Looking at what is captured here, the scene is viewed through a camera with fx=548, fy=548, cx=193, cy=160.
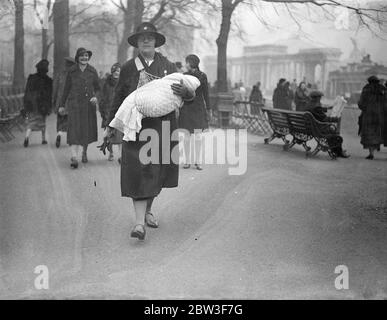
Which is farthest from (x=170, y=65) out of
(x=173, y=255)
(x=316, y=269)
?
(x=316, y=269)

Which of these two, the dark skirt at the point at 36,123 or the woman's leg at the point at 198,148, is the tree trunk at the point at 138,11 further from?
the dark skirt at the point at 36,123

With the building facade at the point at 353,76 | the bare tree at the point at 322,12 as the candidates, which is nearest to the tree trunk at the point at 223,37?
the bare tree at the point at 322,12

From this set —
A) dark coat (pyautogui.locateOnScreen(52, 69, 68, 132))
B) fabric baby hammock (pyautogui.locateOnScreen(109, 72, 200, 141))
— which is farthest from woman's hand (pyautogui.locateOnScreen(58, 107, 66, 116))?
fabric baby hammock (pyautogui.locateOnScreen(109, 72, 200, 141))

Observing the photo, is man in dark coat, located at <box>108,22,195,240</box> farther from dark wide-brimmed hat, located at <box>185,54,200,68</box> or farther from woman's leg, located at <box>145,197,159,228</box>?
dark wide-brimmed hat, located at <box>185,54,200,68</box>

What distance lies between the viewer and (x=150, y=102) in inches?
176

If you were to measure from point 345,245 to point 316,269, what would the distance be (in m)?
0.70

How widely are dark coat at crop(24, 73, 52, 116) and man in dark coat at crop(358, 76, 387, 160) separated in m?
5.23

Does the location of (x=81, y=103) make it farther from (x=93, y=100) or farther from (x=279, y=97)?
(x=279, y=97)

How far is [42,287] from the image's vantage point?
3.58 metres

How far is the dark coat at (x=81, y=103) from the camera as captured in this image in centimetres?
757

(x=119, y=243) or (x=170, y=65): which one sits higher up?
(x=170, y=65)

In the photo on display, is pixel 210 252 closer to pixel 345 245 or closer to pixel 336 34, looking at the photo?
pixel 345 245

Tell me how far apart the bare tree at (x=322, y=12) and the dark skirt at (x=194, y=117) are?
0.57 metres

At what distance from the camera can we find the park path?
145 inches
